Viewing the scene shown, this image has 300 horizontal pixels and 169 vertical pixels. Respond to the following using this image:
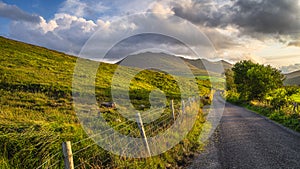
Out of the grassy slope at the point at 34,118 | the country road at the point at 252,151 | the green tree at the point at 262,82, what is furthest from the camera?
the green tree at the point at 262,82

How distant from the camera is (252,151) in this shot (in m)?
10.2

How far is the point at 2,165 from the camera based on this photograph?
5.36 metres

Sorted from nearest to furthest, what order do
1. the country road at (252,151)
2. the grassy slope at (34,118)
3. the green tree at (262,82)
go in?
1. the grassy slope at (34,118)
2. the country road at (252,151)
3. the green tree at (262,82)

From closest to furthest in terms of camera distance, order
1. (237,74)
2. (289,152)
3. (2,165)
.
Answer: (2,165) < (289,152) < (237,74)

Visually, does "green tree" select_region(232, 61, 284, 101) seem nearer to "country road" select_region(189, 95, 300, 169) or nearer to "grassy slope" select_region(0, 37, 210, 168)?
"grassy slope" select_region(0, 37, 210, 168)

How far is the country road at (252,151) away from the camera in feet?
28.4

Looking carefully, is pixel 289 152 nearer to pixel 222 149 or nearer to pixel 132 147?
pixel 222 149

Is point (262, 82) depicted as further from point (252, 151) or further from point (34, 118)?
point (34, 118)

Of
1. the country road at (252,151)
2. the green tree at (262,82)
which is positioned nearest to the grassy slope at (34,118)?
the country road at (252,151)

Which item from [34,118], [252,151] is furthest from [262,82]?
[34,118]

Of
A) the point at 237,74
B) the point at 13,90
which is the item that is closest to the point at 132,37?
the point at 13,90

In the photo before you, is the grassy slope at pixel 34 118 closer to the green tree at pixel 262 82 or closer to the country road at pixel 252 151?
the country road at pixel 252 151

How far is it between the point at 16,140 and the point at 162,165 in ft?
14.6

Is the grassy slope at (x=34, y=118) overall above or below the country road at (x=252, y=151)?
above
